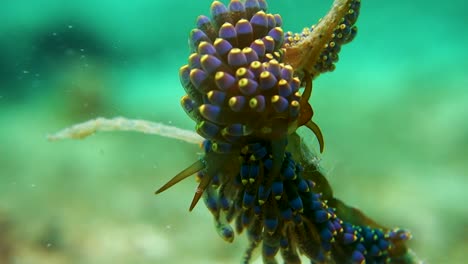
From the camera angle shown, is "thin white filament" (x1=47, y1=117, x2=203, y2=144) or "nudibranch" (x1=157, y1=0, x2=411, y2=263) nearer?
"nudibranch" (x1=157, y1=0, x2=411, y2=263)

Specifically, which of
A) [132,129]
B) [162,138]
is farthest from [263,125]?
[162,138]

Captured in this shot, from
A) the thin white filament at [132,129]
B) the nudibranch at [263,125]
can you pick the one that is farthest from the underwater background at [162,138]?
the thin white filament at [132,129]

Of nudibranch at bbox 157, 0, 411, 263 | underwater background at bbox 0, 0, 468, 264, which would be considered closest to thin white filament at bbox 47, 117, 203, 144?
nudibranch at bbox 157, 0, 411, 263

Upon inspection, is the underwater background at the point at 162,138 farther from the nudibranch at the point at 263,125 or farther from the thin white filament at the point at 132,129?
the thin white filament at the point at 132,129

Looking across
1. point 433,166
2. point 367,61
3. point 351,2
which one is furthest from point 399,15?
point 351,2

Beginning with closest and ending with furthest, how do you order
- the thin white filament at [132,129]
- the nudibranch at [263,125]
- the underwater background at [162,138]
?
the nudibranch at [263,125], the thin white filament at [132,129], the underwater background at [162,138]

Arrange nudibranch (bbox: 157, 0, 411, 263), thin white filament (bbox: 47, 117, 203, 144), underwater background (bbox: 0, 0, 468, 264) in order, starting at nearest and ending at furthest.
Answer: nudibranch (bbox: 157, 0, 411, 263)
thin white filament (bbox: 47, 117, 203, 144)
underwater background (bbox: 0, 0, 468, 264)

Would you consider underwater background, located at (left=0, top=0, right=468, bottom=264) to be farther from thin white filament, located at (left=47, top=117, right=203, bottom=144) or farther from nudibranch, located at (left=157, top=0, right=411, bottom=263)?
thin white filament, located at (left=47, top=117, right=203, bottom=144)
